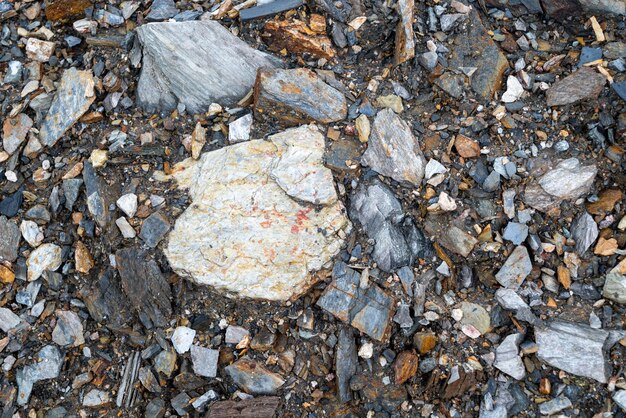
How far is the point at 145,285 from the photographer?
349cm

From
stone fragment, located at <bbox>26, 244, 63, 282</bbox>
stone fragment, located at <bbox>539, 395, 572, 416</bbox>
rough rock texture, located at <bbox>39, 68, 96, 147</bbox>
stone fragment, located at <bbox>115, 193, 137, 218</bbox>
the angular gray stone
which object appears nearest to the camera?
stone fragment, located at <bbox>539, 395, 572, 416</bbox>

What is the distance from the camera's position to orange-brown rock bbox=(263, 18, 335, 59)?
12.4 ft

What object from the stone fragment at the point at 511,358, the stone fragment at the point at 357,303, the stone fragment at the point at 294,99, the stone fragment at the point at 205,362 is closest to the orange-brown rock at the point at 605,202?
the stone fragment at the point at 511,358

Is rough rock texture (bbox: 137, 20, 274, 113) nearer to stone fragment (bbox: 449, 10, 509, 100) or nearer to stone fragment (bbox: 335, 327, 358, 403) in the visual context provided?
stone fragment (bbox: 449, 10, 509, 100)

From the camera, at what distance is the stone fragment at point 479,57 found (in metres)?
3.72

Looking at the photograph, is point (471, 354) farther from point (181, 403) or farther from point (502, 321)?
point (181, 403)

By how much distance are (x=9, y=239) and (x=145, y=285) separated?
1.02m

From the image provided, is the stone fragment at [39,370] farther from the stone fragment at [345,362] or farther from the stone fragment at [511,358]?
the stone fragment at [511,358]

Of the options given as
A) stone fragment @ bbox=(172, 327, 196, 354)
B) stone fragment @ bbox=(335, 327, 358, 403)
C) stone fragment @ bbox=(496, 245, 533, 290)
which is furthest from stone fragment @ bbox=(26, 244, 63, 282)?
stone fragment @ bbox=(496, 245, 533, 290)

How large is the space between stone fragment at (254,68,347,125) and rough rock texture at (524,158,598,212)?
4.02 ft

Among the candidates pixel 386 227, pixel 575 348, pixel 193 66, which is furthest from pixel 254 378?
pixel 193 66

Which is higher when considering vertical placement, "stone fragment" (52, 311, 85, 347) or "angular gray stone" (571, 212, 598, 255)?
"angular gray stone" (571, 212, 598, 255)

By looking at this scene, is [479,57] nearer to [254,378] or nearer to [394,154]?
[394,154]

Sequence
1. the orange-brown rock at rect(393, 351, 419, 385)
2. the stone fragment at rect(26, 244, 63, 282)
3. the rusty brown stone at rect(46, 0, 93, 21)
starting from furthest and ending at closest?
the rusty brown stone at rect(46, 0, 93, 21) → the stone fragment at rect(26, 244, 63, 282) → the orange-brown rock at rect(393, 351, 419, 385)
